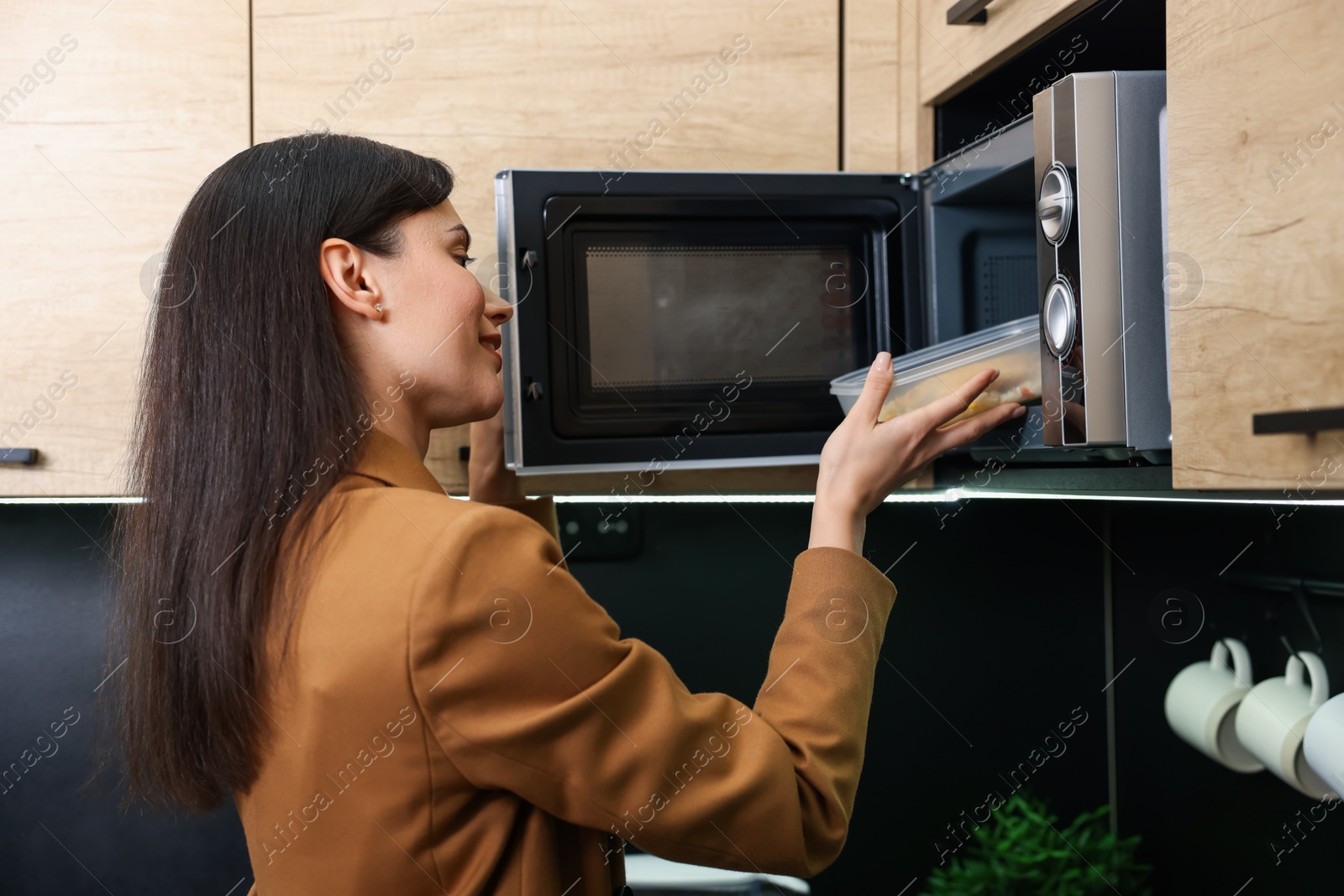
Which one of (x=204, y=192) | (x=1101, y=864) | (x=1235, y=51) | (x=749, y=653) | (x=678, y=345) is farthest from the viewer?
(x=749, y=653)

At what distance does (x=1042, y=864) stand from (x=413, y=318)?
98cm

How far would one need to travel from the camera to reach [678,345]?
1.03m

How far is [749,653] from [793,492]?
439 mm

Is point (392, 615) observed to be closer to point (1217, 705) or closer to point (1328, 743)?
point (1328, 743)

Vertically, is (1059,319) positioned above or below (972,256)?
below

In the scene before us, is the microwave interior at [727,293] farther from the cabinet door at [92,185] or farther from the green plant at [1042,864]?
the green plant at [1042,864]

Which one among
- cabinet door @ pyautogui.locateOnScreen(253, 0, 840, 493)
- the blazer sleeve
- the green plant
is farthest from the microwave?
the green plant

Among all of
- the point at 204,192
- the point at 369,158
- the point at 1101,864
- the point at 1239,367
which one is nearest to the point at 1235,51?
the point at 1239,367

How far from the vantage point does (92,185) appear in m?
1.07

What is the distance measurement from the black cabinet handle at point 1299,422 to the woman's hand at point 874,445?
0.24 metres

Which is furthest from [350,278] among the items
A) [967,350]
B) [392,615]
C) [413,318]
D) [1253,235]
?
[1253,235]

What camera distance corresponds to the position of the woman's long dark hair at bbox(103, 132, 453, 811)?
692mm

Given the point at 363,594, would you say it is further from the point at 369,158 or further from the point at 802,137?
the point at 802,137

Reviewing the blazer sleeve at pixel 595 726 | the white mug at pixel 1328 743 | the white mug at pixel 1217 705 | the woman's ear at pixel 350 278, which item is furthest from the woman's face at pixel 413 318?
the white mug at pixel 1217 705
